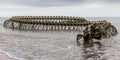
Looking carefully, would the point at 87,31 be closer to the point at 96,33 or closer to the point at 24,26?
the point at 96,33

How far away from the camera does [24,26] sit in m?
66.8

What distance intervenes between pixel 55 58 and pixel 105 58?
338 centimetres

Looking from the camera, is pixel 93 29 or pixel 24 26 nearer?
pixel 93 29

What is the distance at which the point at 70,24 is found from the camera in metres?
58.9

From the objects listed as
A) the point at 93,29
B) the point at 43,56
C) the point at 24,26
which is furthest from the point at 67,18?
the point at 43,56

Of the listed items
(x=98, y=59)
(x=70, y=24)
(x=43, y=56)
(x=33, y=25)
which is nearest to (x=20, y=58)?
(x=43, y=56)

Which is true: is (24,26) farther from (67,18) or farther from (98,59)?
(98,59)

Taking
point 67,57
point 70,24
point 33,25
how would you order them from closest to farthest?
point 67,57, point 70,24, point 33,25

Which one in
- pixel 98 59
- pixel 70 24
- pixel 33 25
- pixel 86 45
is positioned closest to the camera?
pixel 98 59

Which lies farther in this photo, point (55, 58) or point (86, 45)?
point (86, 45)

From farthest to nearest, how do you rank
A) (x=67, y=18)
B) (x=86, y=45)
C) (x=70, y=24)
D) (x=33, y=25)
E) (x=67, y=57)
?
(x=67, y=18) < (x=33, y=25) < (x=70, y=24) < (x=86, y=45) < (x=67, y=57)

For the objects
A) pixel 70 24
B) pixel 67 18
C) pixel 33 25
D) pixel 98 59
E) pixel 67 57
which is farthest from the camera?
pixel 67 18

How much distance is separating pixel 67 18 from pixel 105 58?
188 ft

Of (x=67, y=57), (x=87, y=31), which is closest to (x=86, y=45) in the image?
(x=87, y=31)
